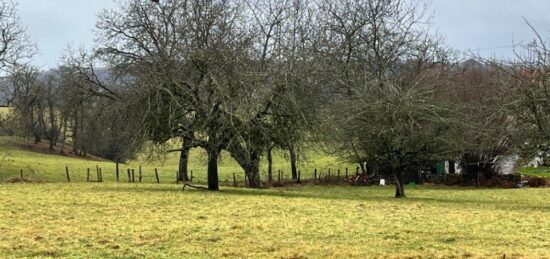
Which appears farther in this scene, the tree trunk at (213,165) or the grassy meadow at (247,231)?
the tree trunk at (213,165)

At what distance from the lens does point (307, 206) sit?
61.1 ft

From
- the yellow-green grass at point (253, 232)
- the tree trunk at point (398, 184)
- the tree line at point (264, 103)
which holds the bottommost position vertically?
the yellow-green grass at point (253, 232)

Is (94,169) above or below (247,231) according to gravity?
above

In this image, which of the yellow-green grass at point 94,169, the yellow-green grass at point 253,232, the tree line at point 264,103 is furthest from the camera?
the yellow-green grass at point 94,169

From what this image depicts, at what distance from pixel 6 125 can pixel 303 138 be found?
26.9 metres

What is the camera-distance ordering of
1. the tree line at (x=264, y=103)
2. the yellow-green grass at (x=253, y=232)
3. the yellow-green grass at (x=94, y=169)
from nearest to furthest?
1. the yellow-green grass at (x=253, y=232)
2. the tree line at (x=264, y=103)
3. the yellow-green grass at (x=94, y=169)

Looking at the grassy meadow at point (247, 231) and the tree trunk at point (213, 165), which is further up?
the tree trunk at point (213, 165)

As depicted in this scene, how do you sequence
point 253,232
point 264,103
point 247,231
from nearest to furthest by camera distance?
point 253,232, point 247,231, point 264,103

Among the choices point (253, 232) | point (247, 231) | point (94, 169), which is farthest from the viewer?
point (94, 169)

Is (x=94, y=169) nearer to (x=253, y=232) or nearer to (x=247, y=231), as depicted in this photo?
(x=247, y=231)

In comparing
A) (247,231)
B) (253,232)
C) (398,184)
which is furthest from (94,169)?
(253,232)

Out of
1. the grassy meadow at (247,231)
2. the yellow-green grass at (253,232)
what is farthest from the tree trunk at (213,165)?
the yellow-green grass at (253,232)

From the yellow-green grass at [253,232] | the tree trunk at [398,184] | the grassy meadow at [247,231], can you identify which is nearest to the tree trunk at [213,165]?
the grassy meadow at [247,231]

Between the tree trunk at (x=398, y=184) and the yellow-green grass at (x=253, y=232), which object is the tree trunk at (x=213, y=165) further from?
the tree trunk at (x=398, y=184)
